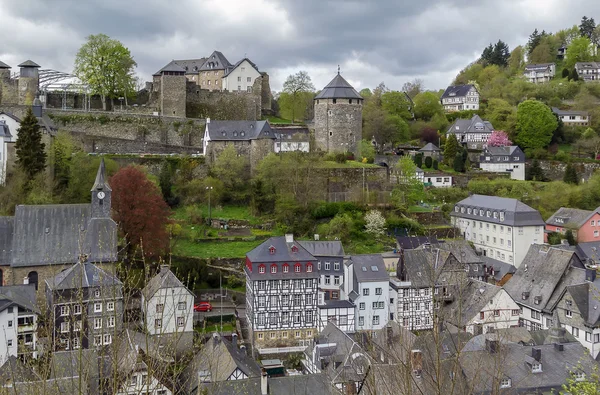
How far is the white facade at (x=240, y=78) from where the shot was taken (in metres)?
54.5

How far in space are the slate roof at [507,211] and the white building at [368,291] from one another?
1200 cm

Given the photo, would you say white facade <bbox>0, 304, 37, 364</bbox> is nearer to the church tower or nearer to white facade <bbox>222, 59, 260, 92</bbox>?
the church tower

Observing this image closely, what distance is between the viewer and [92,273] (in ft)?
80.8

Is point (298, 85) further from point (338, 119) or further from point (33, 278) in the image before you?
point (33, 278)

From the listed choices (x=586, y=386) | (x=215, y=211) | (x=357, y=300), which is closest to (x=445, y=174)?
(x=215, y=211)

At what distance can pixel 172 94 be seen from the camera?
48188 mm

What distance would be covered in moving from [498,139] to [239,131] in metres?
26.3

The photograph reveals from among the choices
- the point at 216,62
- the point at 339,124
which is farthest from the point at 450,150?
the point at 216,62

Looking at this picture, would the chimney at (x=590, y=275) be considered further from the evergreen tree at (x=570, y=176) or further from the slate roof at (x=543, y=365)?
the evergreen tree at (x=570, y=176)

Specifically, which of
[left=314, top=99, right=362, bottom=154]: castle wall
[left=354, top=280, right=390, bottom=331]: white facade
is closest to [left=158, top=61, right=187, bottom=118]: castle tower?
[left=314, top=99, right=362, bottom=154]: castle wall

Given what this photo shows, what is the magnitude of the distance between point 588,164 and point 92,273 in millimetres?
45578

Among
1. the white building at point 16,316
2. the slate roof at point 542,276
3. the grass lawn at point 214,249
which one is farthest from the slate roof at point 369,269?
the white building at point 16,316

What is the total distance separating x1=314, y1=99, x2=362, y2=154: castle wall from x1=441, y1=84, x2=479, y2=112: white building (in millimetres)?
29170

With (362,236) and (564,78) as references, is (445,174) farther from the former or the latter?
(564,78)
